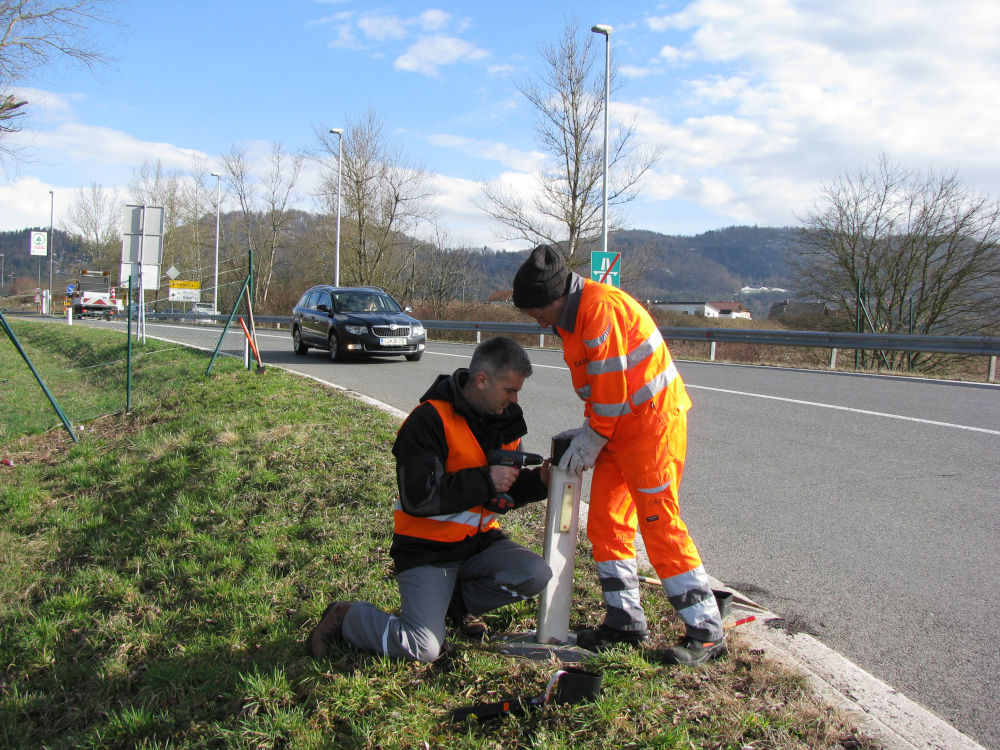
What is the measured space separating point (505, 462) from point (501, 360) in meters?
0.43

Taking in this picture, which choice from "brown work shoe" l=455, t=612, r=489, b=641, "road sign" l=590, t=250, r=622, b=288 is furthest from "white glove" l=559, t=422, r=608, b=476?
"road sign" l=590, t=250, r=622, b=288

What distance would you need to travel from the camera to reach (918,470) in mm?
5863

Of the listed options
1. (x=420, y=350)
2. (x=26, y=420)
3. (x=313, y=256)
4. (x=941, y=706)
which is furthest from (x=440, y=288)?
(x=941, y=706)

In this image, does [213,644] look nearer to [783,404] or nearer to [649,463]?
[649,463]

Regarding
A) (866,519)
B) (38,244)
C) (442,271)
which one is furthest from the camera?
(442,271)

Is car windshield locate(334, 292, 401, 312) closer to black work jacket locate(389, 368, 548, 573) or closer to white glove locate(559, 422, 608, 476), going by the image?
black work jacket locate(389, 368, 548, 573)

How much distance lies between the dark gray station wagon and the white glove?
38.7 feet

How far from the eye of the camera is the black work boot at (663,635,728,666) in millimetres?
2738

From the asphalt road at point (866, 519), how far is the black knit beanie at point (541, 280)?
1.84 m

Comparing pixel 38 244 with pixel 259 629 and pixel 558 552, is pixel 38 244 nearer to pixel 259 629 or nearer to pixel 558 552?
pixel 259 629

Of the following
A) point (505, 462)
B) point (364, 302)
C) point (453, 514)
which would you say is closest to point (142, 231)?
point (364, 302)

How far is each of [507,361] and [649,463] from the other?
698 millimetres

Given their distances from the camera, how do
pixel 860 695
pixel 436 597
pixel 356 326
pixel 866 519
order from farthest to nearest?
pixel 356 326
pixel 866 519
pixel 436 597
pixel 860 695

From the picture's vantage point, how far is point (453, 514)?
10.0 ft
